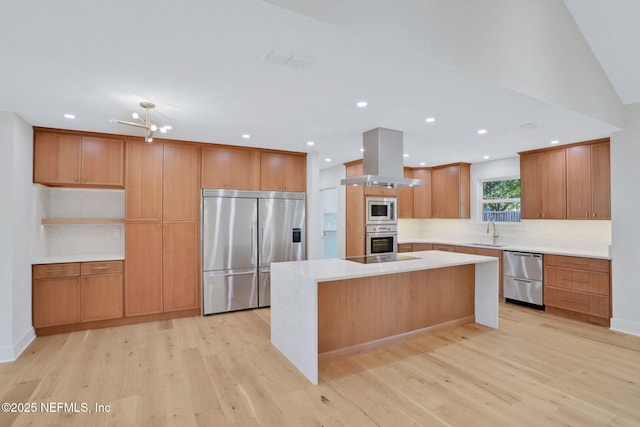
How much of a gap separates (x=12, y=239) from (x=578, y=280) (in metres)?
6.78

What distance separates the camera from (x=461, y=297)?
4109mm

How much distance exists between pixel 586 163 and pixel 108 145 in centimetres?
655

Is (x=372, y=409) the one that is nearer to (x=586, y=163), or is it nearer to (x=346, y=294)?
(x=346, y=294)

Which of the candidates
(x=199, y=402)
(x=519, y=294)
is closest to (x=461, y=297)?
(x=519, y=294)

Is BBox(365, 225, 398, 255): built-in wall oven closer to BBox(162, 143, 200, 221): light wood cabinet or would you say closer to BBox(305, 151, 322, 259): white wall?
BBox(305, 151, 322, 259): white wall

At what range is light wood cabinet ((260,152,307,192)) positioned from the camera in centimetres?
500

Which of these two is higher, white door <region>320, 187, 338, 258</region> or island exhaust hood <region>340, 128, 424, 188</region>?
island exhaust hood <region>340, 128, 424, 188</region>

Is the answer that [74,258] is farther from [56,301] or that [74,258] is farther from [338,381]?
[338,381]

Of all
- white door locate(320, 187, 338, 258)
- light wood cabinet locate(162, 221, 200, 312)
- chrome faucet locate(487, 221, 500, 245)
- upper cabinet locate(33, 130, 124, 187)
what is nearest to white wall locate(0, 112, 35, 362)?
upper cabinet locate(33, 130, 124, 187)

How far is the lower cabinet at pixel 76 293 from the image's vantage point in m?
3.70

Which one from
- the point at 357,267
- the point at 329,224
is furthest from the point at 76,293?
the point at 329,224

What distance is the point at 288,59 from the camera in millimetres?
2111

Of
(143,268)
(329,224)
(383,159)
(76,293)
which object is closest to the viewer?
(383,159)

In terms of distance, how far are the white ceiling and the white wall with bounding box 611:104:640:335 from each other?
24 cm
